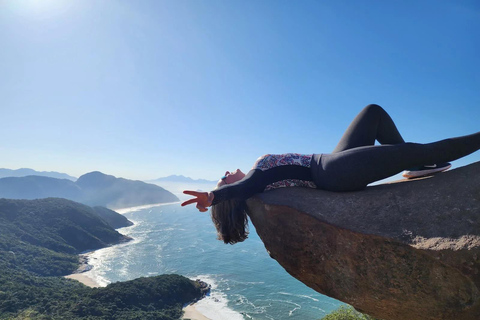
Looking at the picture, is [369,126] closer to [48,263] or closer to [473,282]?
[473,282]

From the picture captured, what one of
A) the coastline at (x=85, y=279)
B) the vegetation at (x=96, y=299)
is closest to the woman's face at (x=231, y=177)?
the vegetation at (x=96, y=299)

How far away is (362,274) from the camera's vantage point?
3.04m

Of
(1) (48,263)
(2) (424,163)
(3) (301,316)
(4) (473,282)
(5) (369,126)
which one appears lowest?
(3) (301,316)

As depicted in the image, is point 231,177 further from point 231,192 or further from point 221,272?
point 221,272

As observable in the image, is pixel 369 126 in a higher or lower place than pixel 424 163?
higher

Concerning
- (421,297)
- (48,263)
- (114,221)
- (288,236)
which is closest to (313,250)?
(288,236)

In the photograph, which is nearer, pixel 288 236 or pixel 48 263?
pixel 288 236

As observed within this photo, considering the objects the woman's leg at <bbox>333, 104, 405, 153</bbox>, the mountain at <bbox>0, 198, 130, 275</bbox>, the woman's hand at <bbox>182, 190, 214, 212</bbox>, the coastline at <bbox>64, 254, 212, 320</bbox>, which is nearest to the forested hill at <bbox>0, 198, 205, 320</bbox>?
the mountain at <bbox>0, 198, 130, 275</bbox>

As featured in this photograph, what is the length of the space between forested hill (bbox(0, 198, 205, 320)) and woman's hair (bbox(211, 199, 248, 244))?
36.1 meters

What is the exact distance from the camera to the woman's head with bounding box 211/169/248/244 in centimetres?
402

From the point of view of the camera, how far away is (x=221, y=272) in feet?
177

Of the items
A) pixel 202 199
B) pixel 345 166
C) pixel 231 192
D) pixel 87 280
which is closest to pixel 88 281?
pixel 87 280

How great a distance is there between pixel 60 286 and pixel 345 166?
54168 mm

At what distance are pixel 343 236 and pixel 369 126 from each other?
1526 mm
